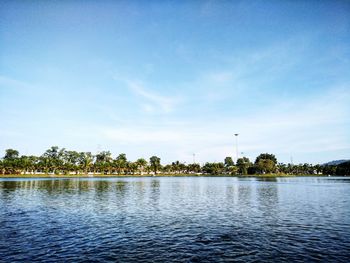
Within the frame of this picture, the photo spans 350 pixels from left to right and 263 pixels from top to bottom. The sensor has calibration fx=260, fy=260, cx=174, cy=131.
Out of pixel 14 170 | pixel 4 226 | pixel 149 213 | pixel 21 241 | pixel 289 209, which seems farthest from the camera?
pixel 14 170

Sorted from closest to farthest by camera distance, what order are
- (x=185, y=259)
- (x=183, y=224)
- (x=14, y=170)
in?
(x=185, y=259), (x=183, y=224), (x=14, y=170)

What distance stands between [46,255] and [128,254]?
6307 mm

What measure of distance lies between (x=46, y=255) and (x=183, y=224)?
16.3m

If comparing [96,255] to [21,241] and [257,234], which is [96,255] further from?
[257,234]

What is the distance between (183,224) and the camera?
32031mm

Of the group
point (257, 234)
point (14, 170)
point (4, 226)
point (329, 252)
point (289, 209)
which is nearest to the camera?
point (329, 252)

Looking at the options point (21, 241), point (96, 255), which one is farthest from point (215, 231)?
point (21, 241)

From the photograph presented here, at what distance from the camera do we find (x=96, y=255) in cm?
2044

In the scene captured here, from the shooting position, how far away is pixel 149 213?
129ft

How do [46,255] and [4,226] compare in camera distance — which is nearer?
[46,255]

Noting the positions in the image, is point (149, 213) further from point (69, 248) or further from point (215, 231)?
point (69, 248)

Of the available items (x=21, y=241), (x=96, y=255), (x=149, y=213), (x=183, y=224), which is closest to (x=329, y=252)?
(x=183, y=224)

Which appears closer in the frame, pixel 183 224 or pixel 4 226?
pixel 4 226

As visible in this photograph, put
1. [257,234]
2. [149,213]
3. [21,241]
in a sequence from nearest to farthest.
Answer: [21,241], [257,234], [149,213]
